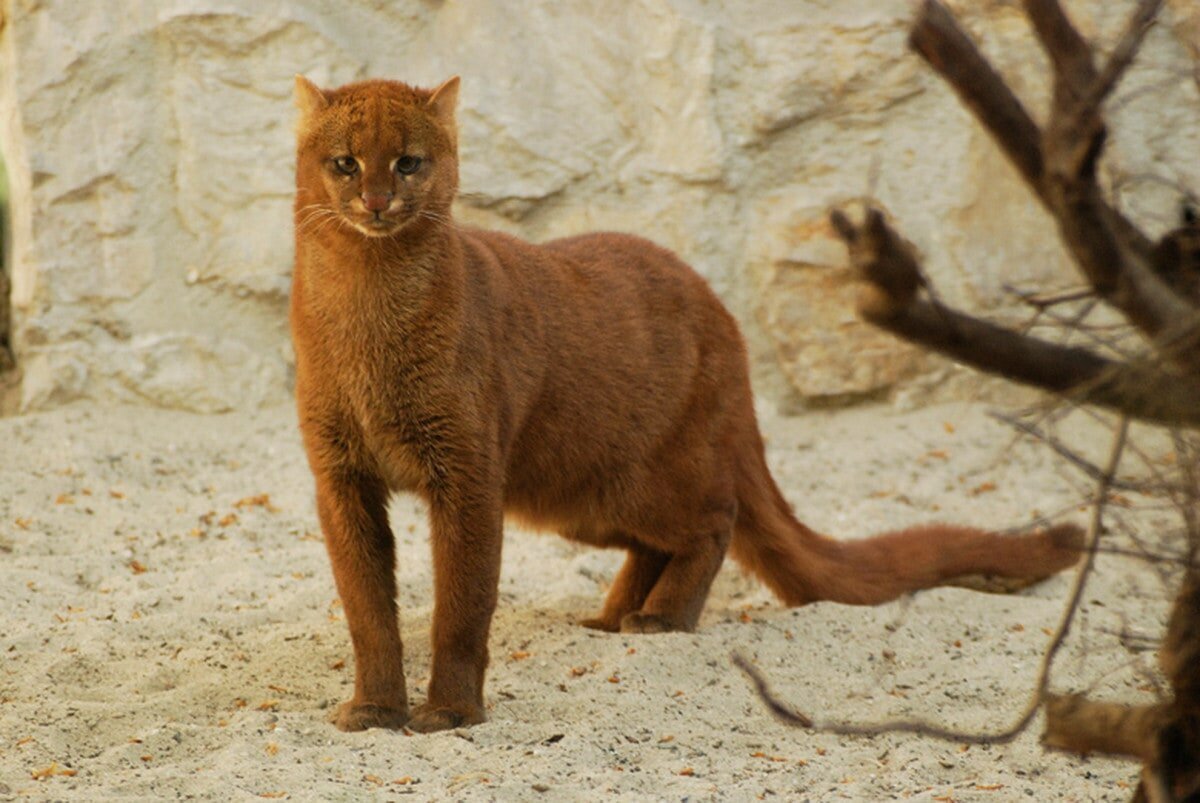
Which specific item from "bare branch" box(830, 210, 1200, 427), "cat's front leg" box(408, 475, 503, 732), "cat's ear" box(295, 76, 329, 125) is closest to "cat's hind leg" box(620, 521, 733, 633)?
"cat's front leg" box(408, 475, 503, 732)

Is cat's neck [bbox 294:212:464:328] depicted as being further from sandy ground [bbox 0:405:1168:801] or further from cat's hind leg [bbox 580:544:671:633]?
cat's hind leg [bbox 580:544:671:633]

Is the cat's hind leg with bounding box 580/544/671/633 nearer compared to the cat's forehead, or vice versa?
the cat's forehead

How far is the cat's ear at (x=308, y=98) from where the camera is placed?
427cm

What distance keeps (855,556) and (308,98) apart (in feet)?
8.08

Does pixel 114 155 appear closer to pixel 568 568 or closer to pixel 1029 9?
pixel 568 568

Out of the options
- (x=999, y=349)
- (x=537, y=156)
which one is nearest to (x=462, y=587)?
(x=999, y=349)

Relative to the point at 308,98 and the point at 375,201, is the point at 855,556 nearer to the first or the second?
the point at 375,201

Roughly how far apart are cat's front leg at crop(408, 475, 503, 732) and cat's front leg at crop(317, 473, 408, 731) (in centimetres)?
11

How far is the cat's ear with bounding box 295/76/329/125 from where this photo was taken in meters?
4.27

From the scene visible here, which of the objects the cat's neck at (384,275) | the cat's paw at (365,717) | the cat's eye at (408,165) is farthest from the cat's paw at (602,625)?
the cat's eye at (408,165)

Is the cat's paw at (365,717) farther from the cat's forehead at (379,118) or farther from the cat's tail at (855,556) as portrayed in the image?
the cat's tail at (855,556)

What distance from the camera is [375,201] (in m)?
4.07

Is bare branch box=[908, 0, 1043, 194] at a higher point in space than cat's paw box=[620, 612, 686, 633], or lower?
higher

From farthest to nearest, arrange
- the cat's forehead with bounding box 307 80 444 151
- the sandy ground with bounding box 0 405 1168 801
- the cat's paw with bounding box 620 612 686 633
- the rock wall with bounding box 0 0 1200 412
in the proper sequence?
1. the rock wall with bounding box 0 0 1200 412
2. the cat's paw with bounding box 620 612 686 633
3. the cat's forehead with bounding box 307 80 444 151
4. the sandy ground with bounding box 0 405 1168 801
